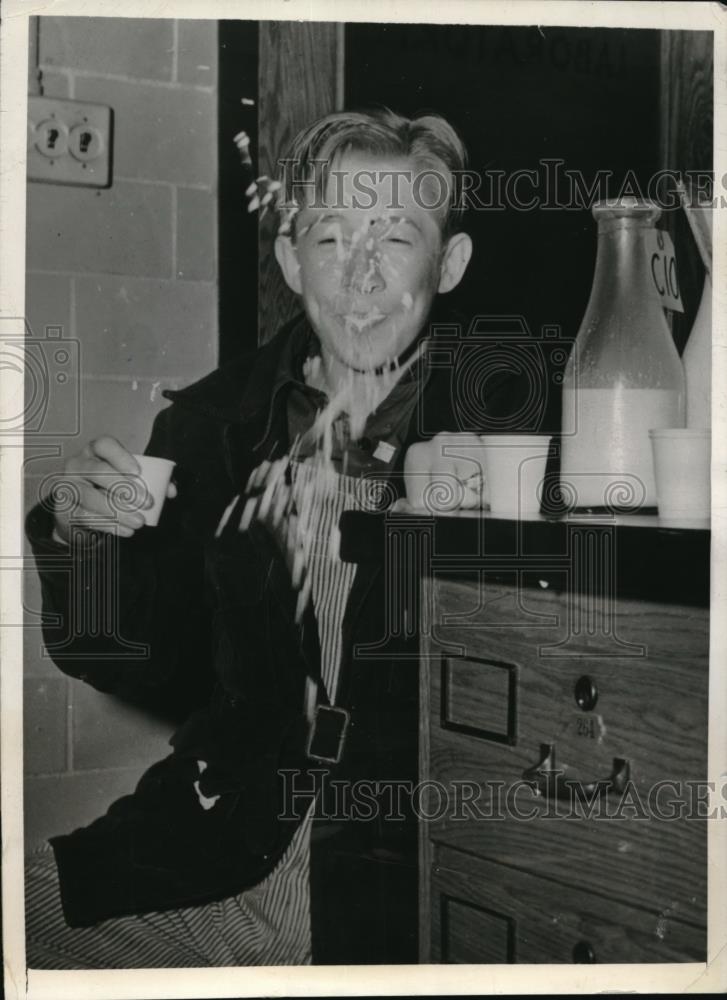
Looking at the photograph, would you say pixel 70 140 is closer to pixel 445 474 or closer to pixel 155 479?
pixel 155 479

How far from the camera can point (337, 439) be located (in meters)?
1.11

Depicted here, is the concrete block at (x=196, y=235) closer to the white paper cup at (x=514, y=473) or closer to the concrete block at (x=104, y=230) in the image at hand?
the concrete block at (x=104, y=230)

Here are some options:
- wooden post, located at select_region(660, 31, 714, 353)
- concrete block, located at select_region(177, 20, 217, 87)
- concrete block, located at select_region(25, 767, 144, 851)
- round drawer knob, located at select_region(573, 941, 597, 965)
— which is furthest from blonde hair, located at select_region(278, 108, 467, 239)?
round drawer knob, located at select_region(573, 941, 597, 965)

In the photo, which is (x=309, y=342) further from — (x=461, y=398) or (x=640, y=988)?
(x=640, y=988)

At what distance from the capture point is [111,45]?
1.09 m

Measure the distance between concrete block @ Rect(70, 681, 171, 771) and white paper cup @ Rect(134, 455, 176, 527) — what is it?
8.0 inches

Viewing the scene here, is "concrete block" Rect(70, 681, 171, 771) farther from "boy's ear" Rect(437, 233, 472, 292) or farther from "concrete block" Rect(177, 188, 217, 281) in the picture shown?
"boy's ear" Rect(437, 233, 472, 292)

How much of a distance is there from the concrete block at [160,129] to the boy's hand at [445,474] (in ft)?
1.23

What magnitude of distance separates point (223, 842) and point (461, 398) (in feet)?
1.81

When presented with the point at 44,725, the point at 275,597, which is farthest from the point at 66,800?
the point at 275,597

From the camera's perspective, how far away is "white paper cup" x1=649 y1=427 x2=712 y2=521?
1.06 meters

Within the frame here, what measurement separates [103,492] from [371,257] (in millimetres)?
387

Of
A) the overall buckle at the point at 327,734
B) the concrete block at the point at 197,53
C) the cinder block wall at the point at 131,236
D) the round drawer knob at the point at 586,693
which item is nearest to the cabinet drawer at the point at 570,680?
the round drawer knob at the point at 586,693

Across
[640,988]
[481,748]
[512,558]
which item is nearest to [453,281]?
[512,558]
